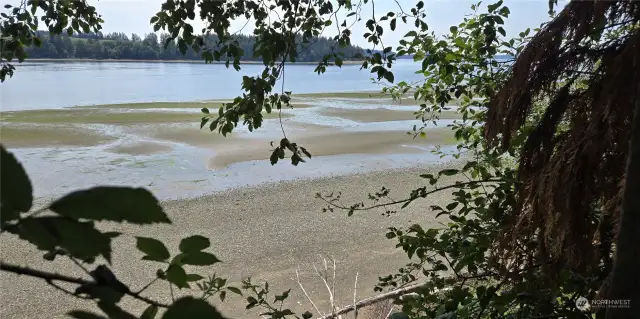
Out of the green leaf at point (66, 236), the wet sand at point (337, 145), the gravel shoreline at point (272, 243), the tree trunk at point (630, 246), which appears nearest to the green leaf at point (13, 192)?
the green leaf at point (66, 236)

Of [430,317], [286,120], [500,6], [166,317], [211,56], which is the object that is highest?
[500,6]

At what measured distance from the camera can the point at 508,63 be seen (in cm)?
268

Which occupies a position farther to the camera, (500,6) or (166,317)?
(500,6)

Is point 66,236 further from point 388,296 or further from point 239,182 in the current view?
point 239,182

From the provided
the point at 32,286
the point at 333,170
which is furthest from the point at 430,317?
the point at 333,170

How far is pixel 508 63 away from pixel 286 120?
2087 centimetres

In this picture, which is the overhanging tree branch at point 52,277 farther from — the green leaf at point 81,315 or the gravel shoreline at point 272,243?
the gravel shoreline at point 272,243

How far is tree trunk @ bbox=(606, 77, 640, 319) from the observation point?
0.78 metres

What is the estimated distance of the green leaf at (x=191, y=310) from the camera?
36 cm

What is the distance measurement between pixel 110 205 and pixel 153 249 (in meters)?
0.15

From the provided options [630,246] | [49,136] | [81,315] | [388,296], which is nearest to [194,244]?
[81,315]

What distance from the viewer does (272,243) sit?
10008 millimetres

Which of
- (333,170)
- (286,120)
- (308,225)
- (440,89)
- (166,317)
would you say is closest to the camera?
(166,317)

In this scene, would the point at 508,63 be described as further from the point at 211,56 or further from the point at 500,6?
the point at 211,56
